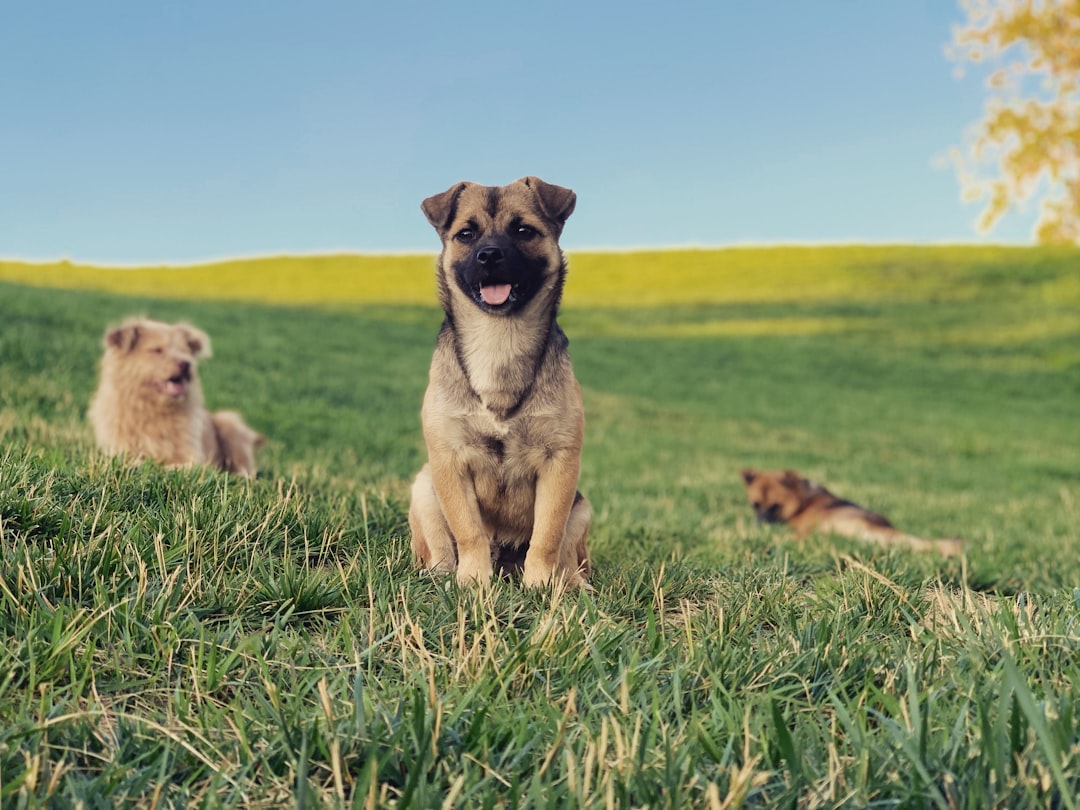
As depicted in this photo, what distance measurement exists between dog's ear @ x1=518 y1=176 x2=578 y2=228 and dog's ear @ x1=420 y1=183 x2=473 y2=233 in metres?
0.30

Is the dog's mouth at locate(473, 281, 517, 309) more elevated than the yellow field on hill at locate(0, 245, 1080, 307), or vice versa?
the yellow field on hill at locate(0, 245, 1080, 307)

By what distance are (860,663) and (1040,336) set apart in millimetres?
36797

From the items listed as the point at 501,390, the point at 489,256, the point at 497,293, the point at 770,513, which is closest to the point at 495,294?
the point at 497,293

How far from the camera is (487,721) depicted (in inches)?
80.5

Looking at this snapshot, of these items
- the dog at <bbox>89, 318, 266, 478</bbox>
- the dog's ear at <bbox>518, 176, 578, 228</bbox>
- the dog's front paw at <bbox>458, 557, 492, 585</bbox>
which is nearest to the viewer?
the dog's front paw at <bbox>458, 557, 492, 585</bbox>

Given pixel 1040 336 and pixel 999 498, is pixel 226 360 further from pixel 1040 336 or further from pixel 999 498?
pixel 1040 336

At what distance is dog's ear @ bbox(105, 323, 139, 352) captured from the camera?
6.69 m

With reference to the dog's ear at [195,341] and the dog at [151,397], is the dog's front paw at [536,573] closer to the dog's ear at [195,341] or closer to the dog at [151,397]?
the dog at [151,397]

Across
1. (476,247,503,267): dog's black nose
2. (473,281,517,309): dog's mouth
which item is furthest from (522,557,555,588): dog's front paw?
(476,247,503,267): dog's black nose

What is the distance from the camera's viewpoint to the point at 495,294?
3445 millimetres

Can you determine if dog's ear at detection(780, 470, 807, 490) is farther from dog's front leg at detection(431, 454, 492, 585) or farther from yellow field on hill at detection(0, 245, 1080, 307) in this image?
yellow field on hill at detection(0, 245, 1080, 307)

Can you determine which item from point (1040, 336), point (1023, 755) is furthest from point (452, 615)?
point (1040, 336)

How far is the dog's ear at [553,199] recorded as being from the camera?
3594mm

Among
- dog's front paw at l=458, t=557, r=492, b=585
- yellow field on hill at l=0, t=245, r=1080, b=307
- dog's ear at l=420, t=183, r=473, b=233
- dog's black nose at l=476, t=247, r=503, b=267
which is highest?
yellow field on hill at l=0, t=245, r=1080, b=307
